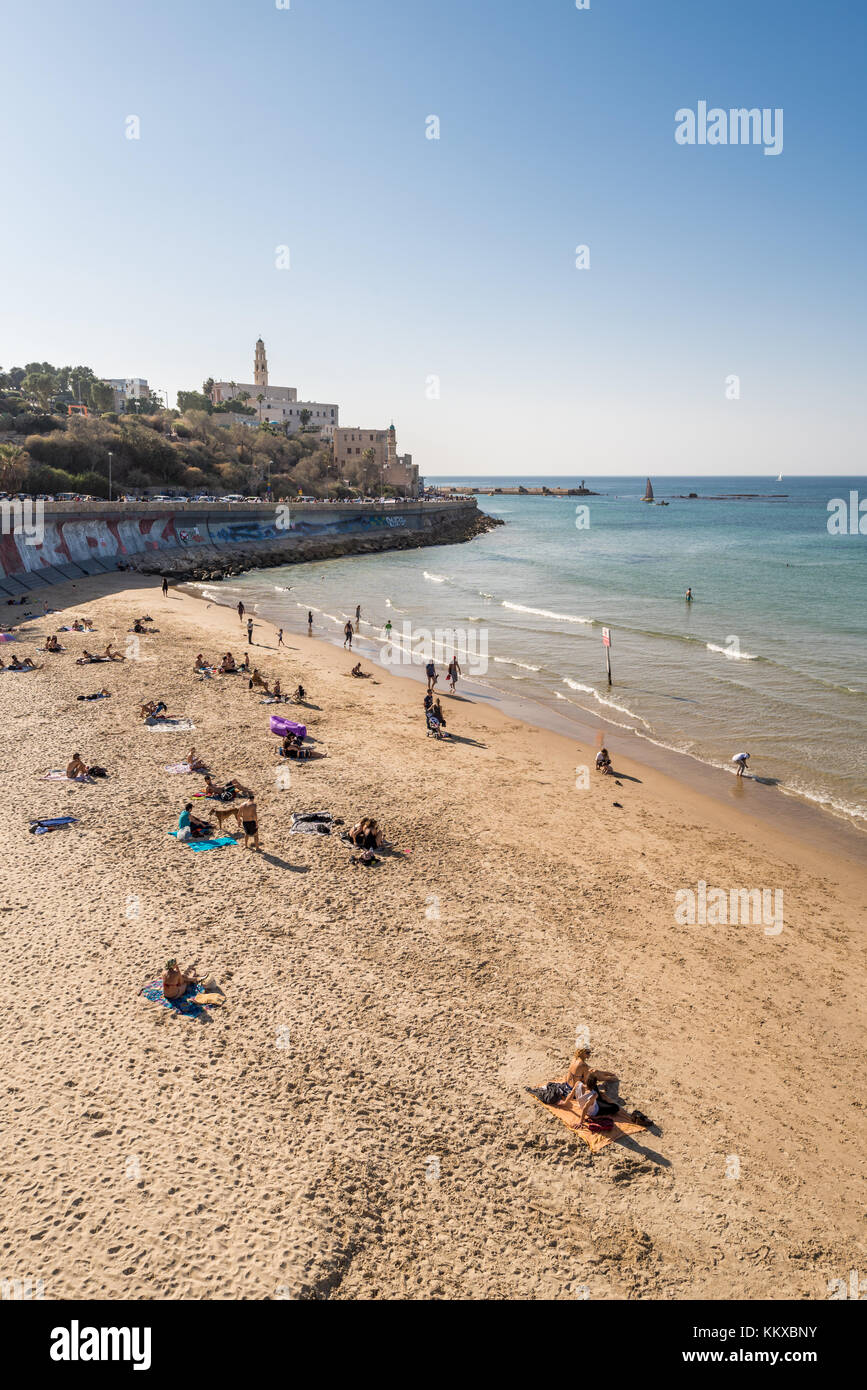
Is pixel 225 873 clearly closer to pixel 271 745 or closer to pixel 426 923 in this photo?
pixel 426 923

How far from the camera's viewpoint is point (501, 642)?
37.7m

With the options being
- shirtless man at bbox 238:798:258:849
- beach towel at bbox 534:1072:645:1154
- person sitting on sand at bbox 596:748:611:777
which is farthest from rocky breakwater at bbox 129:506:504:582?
beach towel at bbox 534:1072:645:1154

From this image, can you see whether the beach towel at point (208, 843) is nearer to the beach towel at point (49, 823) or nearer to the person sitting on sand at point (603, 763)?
the beach towel at point (49, 823)

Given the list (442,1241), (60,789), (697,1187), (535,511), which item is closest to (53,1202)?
(442,1241)

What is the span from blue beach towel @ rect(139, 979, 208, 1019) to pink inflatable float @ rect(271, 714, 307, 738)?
1141 centimetres

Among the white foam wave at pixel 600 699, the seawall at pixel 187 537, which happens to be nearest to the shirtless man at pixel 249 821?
the white foam wave at pixel 600 699

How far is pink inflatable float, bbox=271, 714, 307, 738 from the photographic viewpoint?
21672mm

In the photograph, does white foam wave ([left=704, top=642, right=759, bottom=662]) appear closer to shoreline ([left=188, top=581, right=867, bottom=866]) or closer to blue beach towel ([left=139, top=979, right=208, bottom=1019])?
shoreline ([left=188, top=581, right=867, bottom=866])

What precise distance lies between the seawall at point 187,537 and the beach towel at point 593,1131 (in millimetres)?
42620
